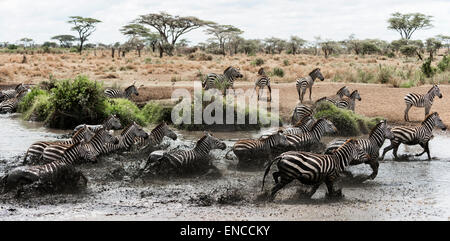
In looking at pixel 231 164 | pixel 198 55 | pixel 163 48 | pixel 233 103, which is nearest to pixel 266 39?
pixel 163 48

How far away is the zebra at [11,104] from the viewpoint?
18.7 meters

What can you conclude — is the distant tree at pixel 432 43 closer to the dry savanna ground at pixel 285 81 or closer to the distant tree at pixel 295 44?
the distant tree at pixel 295 44

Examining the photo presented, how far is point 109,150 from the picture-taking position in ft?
35.6

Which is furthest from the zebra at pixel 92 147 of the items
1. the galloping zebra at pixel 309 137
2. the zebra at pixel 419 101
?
the zebra at pixel 419 101

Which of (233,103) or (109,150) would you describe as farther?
(233,103)

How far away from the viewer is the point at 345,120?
1430 cm

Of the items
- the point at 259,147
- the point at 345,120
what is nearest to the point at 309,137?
the point at 259,147

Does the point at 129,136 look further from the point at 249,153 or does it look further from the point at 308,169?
the point at 308,169

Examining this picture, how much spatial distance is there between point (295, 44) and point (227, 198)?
6098 centimetres

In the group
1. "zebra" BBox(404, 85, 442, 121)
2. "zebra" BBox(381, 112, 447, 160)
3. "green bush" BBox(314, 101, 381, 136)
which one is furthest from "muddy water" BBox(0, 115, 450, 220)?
"zebra" BBox(404, 85, 442, 121)

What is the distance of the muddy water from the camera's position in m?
7.37

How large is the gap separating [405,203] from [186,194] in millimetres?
3425
